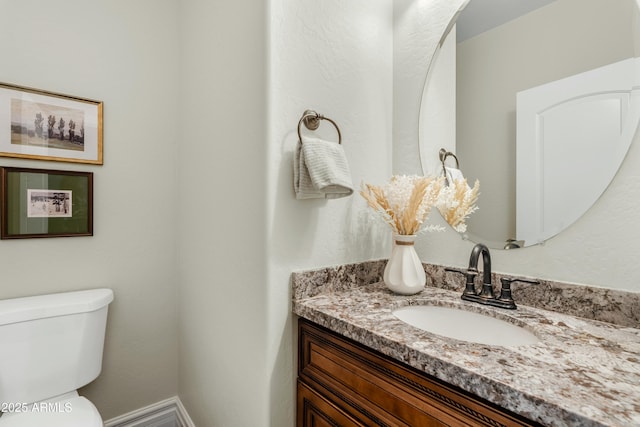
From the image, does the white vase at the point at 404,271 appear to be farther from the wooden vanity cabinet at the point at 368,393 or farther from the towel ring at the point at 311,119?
the towel ring at the point at 311,119

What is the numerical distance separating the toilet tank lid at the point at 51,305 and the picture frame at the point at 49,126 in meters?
0.59

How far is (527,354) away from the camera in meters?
0.62

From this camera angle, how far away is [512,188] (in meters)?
1.01

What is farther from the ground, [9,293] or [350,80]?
[350,80]

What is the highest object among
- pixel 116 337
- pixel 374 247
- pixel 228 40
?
pixel 228 40

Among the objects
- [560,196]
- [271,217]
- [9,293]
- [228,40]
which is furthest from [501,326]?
[9,293]

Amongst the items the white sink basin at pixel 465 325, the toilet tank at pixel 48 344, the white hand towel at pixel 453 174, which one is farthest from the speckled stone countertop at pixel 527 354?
the toilet tank at pixel 48 344

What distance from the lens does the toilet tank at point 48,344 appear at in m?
1.11

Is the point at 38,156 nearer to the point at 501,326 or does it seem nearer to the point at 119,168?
the point at 119,168

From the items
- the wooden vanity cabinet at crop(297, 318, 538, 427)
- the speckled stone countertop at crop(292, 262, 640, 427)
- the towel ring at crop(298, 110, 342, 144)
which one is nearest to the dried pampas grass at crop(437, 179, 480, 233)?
the speckled stone countertop at crop(292, 262, 640, 427)

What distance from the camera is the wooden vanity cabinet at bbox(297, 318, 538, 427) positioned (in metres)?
0.58

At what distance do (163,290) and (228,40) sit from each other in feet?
4.15

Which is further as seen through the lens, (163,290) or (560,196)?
(163,290)

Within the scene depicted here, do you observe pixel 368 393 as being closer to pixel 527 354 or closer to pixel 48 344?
pixel 527 354
